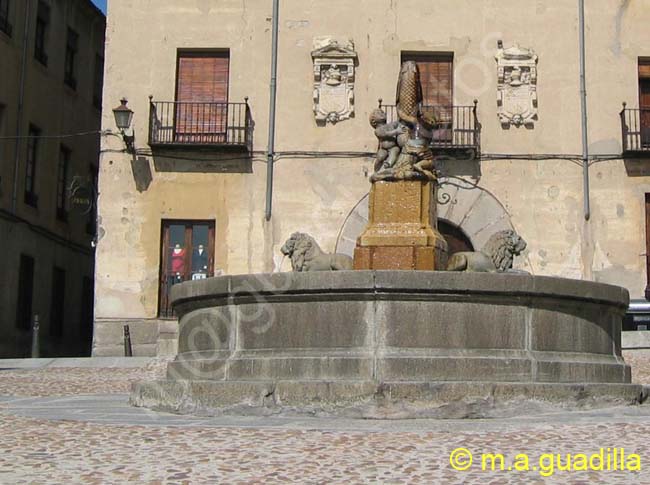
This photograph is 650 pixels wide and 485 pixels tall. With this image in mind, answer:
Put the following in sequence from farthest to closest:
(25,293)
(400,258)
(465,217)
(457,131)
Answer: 1. (25,293)
2. (465,217)
3. (457,131)
4. (400,258)

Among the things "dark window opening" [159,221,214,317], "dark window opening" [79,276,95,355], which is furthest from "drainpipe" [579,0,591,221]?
"dark window opening" [79,276,95,355]

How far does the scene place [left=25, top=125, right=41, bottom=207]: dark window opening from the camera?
75.8 feet

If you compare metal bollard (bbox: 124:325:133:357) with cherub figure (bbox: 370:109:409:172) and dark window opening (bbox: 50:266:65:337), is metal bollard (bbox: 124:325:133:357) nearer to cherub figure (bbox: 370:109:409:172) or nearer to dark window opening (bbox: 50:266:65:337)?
dark window opening (bbox: 50:266:65:337)

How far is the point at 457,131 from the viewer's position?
1931 centimetres

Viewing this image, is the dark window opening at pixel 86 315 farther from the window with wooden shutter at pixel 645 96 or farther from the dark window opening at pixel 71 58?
the window with wooden shutter at pixel 645 96

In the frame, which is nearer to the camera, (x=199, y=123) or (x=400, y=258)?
(x=400, y=258)

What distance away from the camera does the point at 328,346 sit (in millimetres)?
8422

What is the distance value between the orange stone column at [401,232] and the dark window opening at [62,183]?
629 inches

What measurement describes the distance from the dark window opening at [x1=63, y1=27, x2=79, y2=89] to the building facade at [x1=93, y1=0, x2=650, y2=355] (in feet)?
18.7

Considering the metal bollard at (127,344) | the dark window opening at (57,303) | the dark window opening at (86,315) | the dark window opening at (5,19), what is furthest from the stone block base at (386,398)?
the dark window opening at (86,315)

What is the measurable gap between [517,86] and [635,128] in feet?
7.63

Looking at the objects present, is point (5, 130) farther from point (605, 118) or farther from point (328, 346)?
point (328, 346)

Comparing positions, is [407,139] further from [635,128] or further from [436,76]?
[635,128]

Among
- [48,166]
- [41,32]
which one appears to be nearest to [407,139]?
[48,166]
